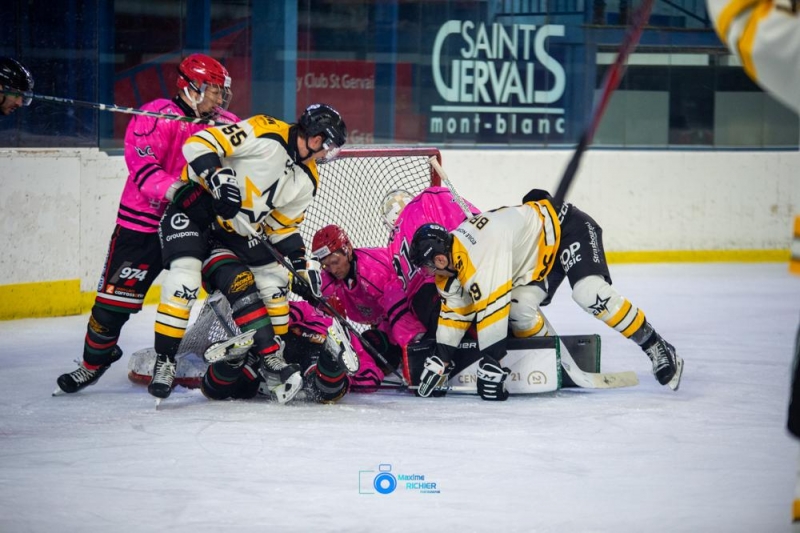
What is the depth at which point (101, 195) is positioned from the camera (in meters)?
5.63

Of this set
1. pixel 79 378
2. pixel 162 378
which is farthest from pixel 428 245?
pixel 79 378

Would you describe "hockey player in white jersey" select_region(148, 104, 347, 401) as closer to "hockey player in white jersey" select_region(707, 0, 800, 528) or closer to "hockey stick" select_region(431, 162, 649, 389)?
"hockey stick" select_region(431, 162, 649, 389)

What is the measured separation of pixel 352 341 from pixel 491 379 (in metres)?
0.54

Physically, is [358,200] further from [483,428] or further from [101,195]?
[483,428]

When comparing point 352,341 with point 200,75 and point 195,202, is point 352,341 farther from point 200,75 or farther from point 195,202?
point 200,75

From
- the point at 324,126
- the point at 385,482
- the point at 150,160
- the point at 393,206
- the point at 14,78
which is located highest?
the point at 14,78

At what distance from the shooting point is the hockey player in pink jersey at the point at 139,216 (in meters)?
3.85

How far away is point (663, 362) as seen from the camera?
13.2ft

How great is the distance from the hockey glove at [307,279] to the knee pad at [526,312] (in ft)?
2.18

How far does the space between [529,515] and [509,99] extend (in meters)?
5.34

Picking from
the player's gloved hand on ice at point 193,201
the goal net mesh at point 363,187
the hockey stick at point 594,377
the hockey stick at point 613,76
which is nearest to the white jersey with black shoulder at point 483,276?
the hockey stick at point 594,377

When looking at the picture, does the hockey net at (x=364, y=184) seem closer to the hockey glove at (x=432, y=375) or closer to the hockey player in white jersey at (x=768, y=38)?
the hockey glove at (x=432, y=375)

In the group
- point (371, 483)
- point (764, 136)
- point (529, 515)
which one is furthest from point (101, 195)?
point (764, 136)

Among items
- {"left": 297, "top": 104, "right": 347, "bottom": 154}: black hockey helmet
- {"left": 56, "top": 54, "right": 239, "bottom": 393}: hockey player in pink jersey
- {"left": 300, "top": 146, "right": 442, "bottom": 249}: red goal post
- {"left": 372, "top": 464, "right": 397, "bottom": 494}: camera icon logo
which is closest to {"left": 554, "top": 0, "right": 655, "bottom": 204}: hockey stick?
{"left": 372, "top": 464, "right": 397, "bottom": 494}: camera icon logo
